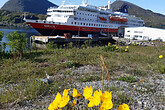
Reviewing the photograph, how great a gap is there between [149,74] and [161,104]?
9.22 ft

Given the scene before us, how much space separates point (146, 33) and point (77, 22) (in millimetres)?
15526

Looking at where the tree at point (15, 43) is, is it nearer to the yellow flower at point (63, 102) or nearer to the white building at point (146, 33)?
the yellow flower at point (63, 102)

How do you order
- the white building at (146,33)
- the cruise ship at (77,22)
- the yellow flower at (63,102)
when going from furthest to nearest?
the white building at (146,33) → the cruise ship at (77,22) → the yellow flower at (63,102)

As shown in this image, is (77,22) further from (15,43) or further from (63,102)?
(63,102)


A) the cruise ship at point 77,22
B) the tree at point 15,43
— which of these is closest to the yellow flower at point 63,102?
the tree at point 15,43

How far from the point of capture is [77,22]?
1113 inches

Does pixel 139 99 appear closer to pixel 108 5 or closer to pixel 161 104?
pixel 161 104

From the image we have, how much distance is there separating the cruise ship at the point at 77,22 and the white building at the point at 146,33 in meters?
6.25

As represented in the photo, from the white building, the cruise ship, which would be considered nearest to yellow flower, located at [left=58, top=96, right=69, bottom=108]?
the cruise ship

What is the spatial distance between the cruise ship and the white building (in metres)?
6.25

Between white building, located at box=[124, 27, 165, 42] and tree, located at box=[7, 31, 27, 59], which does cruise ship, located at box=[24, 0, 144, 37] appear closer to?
white building, located at box=[124, 27, 165, 42]

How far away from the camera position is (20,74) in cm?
546

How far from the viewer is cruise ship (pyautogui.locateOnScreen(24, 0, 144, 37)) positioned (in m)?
23.4

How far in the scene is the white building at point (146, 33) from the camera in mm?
28812
